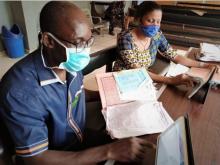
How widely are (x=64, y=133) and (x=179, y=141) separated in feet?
1.64

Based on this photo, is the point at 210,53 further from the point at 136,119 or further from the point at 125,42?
the point at 136,119

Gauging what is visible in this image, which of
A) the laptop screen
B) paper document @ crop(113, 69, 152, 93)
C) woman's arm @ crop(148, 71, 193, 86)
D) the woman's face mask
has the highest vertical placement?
the woman's face mask

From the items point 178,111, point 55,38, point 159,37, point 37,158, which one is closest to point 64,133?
point 37,158

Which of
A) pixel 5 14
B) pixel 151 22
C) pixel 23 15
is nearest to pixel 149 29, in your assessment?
pixel 151 22

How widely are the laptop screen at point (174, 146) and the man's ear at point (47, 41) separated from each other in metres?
0.52

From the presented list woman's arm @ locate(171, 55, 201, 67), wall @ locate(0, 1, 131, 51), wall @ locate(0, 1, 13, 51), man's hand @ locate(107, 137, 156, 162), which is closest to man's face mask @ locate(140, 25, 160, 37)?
woman's arm @ locate(171, 55, 201, 67)

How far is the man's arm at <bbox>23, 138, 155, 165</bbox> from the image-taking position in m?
0.72

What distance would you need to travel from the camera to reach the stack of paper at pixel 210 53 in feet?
5.29

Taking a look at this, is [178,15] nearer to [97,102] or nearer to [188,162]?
[97,102]

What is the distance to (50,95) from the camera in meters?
0.80

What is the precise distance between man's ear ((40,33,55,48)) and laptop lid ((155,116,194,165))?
1.70 feet

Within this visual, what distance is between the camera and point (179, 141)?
0.64 m

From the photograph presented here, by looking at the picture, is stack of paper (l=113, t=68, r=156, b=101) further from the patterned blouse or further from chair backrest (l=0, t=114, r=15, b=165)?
chair backrest (l=0, t=114, r=15, b=165)

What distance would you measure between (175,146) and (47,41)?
580 mm
